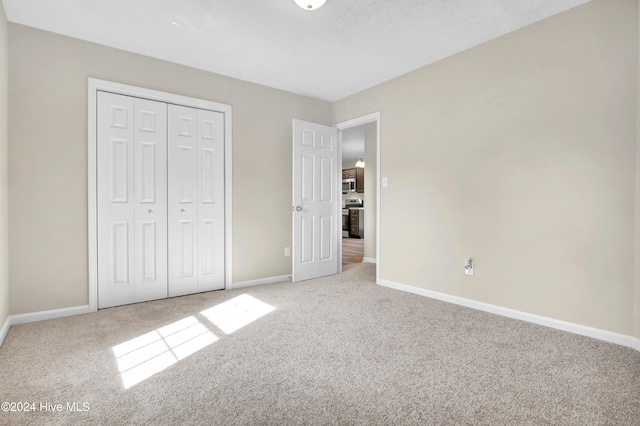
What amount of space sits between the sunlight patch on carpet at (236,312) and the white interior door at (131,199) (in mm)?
756

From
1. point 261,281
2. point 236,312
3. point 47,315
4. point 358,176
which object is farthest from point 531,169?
point 358,176

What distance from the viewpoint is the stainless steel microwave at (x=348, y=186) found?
33.0 feet

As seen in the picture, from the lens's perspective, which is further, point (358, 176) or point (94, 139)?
point (358, 176)

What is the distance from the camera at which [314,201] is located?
4301 mm

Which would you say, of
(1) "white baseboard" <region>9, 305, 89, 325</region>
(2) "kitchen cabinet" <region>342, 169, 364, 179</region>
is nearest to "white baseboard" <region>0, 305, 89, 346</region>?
(1) "white baseboard" <region>9, 305, 89, 325</region>

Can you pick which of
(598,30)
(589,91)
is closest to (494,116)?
(589,91)

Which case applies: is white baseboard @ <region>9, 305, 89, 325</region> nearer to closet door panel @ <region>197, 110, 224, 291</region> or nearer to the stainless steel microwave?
closet door panel @ <region>197, 110, 224, 291</region>

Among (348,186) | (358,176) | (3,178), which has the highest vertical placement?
(358,176)

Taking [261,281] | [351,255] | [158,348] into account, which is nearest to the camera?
[158,348]

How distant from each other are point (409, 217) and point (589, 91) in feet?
6.11

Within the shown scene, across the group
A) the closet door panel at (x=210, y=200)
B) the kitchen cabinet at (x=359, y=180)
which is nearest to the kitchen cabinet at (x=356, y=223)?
the kitchen cabinet at (x=359, y=180)

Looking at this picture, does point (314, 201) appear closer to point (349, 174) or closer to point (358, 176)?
point (358, 176)

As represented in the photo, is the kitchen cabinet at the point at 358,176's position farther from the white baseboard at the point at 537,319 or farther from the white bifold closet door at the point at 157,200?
the white bifold closet door at the point at 157,200

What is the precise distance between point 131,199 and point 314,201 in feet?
6.90
